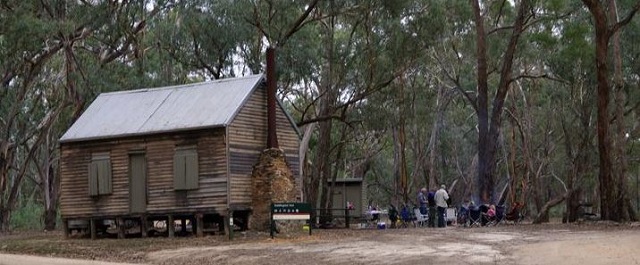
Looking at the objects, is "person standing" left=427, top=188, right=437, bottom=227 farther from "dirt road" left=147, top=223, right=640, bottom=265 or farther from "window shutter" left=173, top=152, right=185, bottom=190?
"window shutter" left=173, top=152, right=185, bottom=190

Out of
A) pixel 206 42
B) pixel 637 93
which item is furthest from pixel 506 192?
pixel 206 42

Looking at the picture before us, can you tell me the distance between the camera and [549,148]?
53531 mm

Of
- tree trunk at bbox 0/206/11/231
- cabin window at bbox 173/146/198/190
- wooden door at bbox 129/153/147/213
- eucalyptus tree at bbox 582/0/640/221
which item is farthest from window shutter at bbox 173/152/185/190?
tree trunk at bbox 0/206/11/231

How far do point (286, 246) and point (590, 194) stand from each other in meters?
42.0

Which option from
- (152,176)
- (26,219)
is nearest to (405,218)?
(152,176)

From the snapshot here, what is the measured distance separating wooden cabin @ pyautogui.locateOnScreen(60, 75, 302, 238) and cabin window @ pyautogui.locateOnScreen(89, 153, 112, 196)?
0.11 feet

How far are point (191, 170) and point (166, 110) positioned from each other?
9.84ft

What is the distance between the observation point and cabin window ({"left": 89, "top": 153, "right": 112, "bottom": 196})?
28.1 meters

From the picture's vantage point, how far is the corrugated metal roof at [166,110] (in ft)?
89.0

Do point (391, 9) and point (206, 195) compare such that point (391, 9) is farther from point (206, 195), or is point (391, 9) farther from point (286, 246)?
point (286, 246)

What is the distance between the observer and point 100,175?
28.2 metres

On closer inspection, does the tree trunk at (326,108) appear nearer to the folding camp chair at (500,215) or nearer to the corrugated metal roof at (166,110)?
the folding camp chair at (500,215)

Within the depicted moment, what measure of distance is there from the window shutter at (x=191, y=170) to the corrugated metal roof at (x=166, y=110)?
0.91m

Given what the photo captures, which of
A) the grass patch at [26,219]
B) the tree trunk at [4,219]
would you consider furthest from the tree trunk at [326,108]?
the grass patch at [26,219]
